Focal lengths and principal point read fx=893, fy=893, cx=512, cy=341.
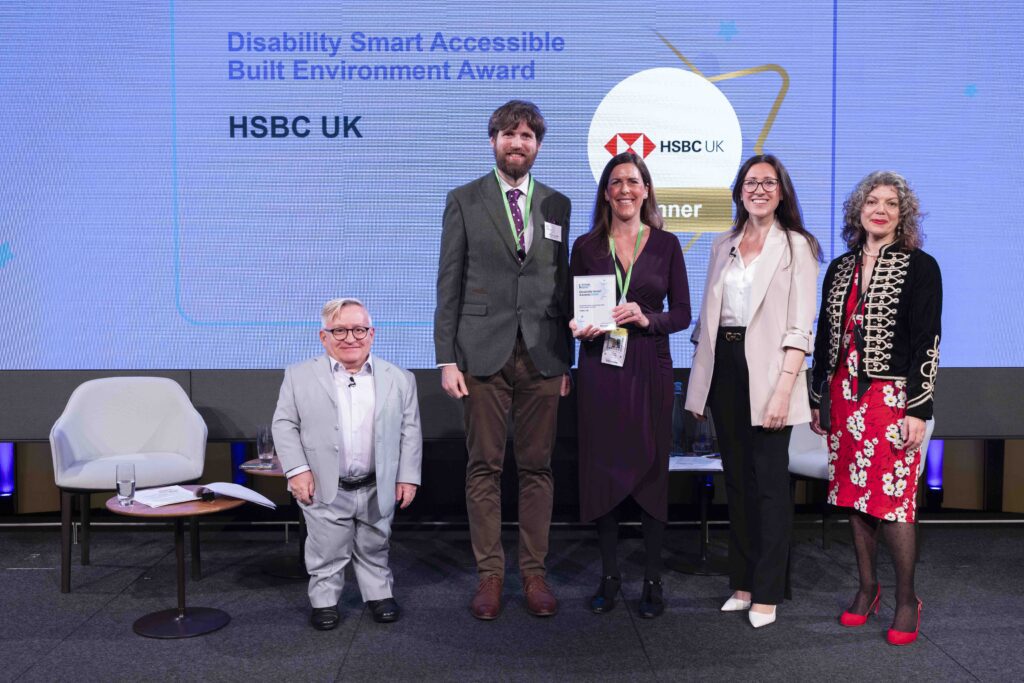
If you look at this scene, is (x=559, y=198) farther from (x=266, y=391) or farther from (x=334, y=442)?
(x=266, y=391)

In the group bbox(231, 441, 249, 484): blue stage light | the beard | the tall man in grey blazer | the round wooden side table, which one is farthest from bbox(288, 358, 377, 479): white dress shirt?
bbox(231, 441, 249, 484): blue stage light

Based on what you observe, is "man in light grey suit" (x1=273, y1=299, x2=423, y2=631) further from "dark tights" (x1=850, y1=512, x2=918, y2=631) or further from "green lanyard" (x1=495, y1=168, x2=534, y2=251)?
"dark tights" (x1=850, y1=512, x2=918, y2=631)

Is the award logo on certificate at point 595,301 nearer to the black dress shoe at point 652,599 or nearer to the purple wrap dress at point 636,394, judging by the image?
the purple wrap dress at point 636,394

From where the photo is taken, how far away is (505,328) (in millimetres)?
3205

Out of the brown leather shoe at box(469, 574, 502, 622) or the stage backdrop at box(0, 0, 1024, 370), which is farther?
the stage backdrop at box(0, 0, 1024, 370)

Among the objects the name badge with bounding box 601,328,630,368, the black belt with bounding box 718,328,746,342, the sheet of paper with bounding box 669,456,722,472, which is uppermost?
the black belt with bounding box 718,328,746,342

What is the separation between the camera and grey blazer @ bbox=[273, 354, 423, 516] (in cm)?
318

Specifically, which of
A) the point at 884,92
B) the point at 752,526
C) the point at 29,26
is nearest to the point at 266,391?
the point at 29,26

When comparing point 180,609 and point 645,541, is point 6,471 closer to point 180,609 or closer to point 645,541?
point 180,609

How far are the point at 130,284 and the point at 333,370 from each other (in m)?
1.60

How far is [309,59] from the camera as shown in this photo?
423 cm

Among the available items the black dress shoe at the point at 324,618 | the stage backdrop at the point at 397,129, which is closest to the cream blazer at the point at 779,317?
the stage backdrop at the point at 397,129

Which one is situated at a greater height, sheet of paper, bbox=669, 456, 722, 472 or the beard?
the beard

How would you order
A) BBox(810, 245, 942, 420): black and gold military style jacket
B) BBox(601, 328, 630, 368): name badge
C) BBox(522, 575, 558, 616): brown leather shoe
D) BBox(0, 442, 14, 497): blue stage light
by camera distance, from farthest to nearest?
BBox(0, 442, 14, 497): blue stage light
BBox(522, 575, 558, 616): brown leather shoe
BBox(601, 328, 630, 368): name badge
BBox(810, 245, 942, 420): black and gold military style jacket
